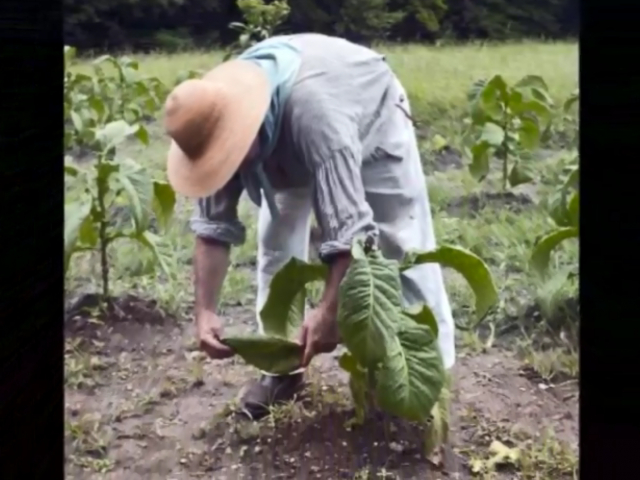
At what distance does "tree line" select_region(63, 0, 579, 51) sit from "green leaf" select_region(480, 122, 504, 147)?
0.27 feet

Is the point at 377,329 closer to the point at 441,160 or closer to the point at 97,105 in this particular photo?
the point at 441,160

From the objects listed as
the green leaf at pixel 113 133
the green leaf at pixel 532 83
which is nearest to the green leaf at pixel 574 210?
the green leaf at pixel 532 83

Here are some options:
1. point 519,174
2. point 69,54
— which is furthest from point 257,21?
point 519,174

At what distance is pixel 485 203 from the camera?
985 millimetres

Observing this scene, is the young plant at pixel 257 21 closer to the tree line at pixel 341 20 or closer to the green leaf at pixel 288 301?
the tree line at pixel 341 20

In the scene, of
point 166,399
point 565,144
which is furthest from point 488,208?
point 166,399

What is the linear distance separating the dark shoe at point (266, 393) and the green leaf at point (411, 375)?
77 millimetres

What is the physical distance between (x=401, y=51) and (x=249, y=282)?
Result: 0.26 meters

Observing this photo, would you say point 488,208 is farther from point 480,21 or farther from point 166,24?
point 166,24

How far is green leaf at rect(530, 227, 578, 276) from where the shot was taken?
3.13 feet

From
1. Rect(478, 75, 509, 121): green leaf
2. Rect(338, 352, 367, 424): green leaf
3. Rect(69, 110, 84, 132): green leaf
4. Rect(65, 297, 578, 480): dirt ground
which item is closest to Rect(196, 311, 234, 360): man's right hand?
Rect(65, 297, 578, 480): dirt ground

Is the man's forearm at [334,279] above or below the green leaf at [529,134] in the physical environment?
below

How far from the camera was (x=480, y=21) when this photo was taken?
3.24 ft

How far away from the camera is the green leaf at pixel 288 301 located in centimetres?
95
